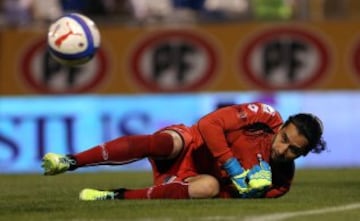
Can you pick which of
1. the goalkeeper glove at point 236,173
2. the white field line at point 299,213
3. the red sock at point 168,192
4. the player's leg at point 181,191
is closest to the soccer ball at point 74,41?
the player's leg at point 181,191

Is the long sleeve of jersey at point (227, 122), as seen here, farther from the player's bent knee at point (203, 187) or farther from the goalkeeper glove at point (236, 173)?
the player's bent knee at point (203, 187)

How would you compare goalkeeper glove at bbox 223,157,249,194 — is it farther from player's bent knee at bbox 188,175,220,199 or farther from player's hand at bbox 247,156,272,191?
player's bent knee at bbox 188,175,220,199

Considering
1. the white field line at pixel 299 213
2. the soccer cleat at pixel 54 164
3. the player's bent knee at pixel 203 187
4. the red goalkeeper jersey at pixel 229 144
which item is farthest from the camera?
the player's bent knee at pixel 203 187

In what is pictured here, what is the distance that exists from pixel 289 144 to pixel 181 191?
3.10 feet

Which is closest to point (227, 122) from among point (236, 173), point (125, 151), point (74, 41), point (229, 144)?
point (229, 144)

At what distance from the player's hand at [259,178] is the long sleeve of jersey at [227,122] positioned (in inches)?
8.3

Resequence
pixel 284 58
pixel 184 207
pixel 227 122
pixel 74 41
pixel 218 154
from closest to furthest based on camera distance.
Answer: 1. pixel 184 207
2. pixel 218 154
3. pixel 227 122
4. pixel 74 41
5. pixel 284 58

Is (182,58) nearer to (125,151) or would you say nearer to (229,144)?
(229,144)

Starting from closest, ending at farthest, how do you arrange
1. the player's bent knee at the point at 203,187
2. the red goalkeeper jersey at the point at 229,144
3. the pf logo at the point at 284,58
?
the red goalkeeper jersey at the point at 229,144
the player's bent knee at the point at 203,187
the pf logo at the point at 284,58

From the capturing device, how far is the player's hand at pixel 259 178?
8.67m

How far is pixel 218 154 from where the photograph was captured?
344 inches

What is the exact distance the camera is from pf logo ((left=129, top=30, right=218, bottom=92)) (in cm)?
1797

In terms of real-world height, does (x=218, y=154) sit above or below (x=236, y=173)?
above

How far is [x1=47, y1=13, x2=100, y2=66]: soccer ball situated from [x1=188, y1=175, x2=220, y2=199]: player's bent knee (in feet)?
9.20
